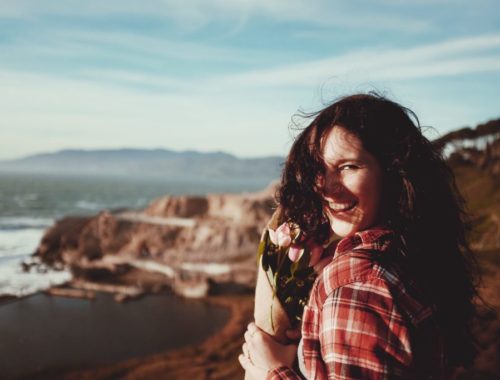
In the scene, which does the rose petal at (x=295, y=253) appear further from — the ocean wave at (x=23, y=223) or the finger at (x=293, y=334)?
the ocean wave at (x=23, y=223)

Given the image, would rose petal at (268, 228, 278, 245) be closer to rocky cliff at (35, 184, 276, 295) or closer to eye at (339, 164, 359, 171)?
eye at (339, 164, 359, 171)

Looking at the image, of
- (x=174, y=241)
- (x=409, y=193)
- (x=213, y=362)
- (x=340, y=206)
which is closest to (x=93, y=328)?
(x=213, y=362)

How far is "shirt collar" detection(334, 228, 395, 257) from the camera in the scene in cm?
134

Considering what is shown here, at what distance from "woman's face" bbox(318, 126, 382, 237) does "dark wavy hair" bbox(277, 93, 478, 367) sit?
0.03 metres

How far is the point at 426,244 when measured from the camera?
142 centimetres

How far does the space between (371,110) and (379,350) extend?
0.70 m

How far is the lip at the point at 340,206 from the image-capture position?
1449 mm

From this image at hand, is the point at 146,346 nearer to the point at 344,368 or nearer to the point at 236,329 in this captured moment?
the point at 236,329

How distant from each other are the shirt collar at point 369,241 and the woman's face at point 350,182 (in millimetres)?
45

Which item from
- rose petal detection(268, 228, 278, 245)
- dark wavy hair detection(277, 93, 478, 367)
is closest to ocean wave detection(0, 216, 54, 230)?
rose petal detection(268, 228, 278, 245)

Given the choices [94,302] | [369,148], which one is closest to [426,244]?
[369,148]

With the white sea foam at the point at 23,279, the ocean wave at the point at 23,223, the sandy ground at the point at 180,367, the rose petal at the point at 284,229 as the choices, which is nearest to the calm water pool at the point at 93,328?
the sandy ground at the point at 180,367

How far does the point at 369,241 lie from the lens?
136cm

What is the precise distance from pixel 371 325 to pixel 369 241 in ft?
0.88
